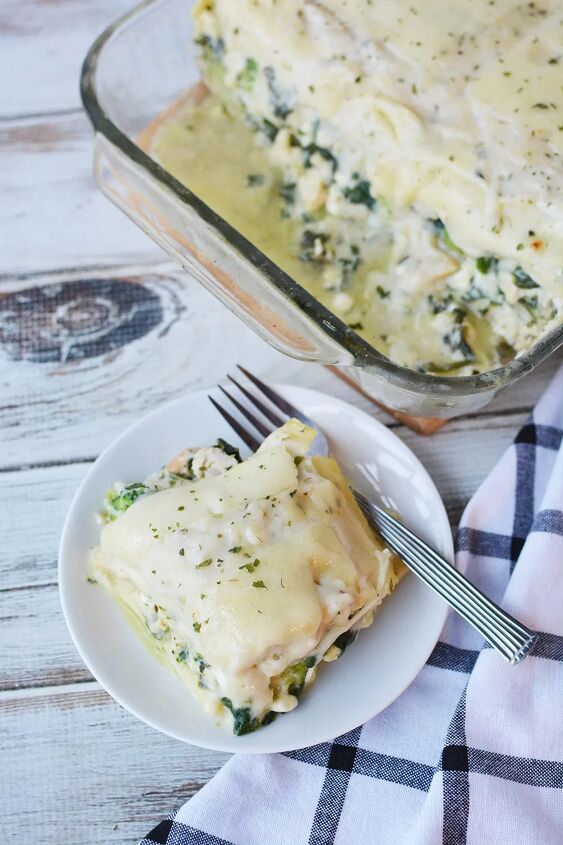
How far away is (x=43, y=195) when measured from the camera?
259cm

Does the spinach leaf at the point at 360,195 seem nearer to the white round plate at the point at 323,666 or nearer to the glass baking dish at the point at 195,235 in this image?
the glass baking dish at the point at 195,235

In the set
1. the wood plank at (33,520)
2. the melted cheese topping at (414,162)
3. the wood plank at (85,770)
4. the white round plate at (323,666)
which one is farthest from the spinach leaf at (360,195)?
the wood plank at (85,770)

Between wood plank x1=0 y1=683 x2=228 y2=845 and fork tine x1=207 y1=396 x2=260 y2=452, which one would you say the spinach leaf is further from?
wood plank x1=0 y1=683 x2=228 y2=845

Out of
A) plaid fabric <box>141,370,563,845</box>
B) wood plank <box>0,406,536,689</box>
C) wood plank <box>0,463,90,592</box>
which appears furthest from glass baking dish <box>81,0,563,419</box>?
wood plank <box>0,463,90,592</box>

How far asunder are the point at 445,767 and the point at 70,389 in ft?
3.94

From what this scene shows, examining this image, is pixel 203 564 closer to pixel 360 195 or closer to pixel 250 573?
pixel 250 573

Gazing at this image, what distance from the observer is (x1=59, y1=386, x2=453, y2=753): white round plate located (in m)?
1.79

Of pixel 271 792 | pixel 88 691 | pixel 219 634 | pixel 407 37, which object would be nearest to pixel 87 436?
pixel 88 691

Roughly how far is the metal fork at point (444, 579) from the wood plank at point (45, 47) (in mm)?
1220

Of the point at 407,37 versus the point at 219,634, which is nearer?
the point at 219,634

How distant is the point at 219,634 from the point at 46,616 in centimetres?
56

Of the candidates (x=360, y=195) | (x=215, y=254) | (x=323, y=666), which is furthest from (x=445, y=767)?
(x=360, y=195)

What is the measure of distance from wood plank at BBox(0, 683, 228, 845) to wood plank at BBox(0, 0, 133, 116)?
165 cm

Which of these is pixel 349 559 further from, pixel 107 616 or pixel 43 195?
pixel 43 195
